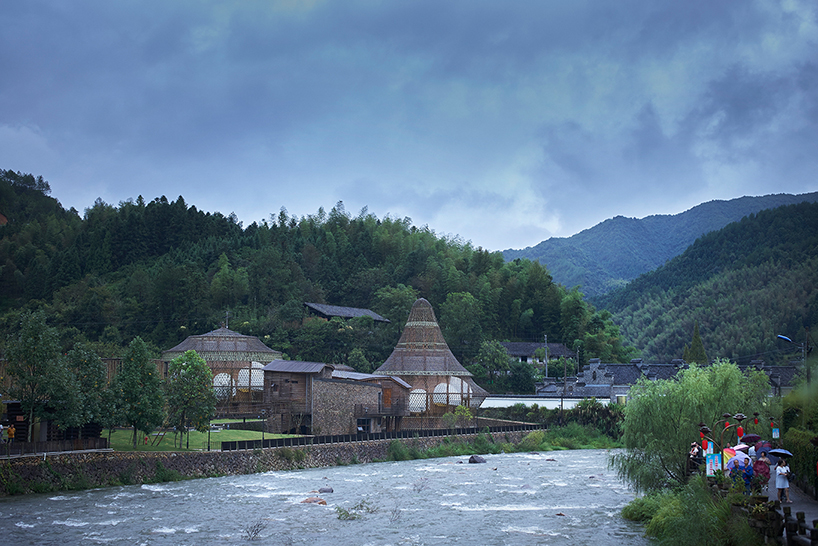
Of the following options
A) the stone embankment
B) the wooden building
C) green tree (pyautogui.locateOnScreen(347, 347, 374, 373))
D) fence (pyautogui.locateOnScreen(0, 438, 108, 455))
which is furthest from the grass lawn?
green tree (pyautogui.locateOnScreen(347, 347, 374, 373))

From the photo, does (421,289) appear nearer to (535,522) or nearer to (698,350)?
(698,350)

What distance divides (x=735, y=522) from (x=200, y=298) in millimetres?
68419

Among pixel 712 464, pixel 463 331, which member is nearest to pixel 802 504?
pixel 712 464

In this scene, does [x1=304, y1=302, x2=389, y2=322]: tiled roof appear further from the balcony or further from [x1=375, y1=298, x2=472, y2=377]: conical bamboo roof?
the balcony

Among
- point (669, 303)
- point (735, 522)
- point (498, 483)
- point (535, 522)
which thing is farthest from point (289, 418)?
point (669, 303)

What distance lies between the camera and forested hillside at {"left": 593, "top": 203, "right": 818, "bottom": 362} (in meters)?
82.6

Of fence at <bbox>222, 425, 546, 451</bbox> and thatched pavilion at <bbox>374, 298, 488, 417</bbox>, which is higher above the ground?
thatched pavilion at <bbox>374, 298, 488, 417</bbox>

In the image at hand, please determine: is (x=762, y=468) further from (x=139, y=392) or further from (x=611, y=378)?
(x=611, y=378)

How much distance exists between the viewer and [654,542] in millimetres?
20984

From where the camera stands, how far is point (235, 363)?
56812mm

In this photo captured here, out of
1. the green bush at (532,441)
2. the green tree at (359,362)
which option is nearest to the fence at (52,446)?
the green bush at (532,441)

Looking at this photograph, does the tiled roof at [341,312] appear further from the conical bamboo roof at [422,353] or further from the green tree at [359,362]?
the conical bamboo roof at [422,353]

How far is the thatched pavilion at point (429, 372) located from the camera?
5584cm

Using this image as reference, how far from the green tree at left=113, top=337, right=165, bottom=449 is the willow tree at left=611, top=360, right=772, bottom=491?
2059 centimetres
